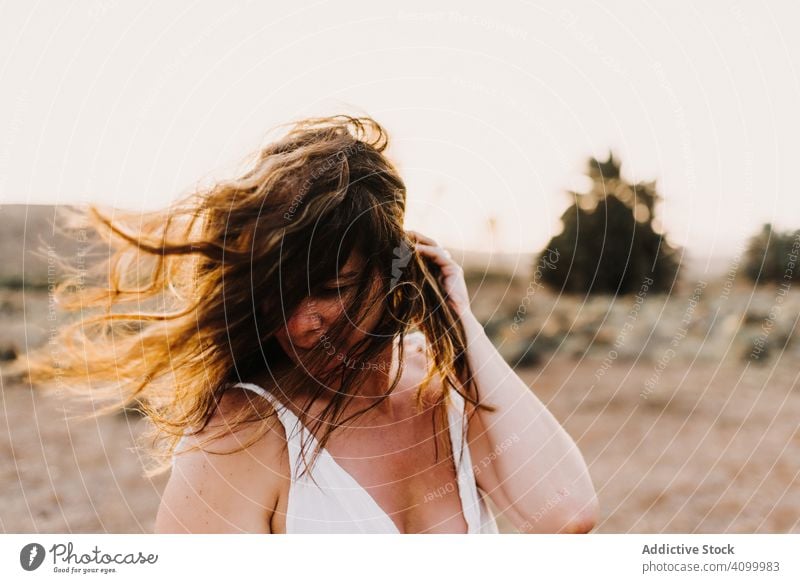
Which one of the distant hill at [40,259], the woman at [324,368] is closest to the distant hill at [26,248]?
the distant hill at [40,259]

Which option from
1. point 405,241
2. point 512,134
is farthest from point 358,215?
point 512,134

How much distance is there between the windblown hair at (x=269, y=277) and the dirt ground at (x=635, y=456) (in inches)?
98.8

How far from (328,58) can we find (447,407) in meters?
0.84

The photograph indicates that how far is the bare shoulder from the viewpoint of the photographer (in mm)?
1175

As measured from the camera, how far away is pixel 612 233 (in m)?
8.06

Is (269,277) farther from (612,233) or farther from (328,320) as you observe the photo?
(612,233)

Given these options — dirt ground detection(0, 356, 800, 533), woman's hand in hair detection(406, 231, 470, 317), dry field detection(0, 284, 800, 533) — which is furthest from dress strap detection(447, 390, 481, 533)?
dirt ground detection(0, 356, 800, 533)

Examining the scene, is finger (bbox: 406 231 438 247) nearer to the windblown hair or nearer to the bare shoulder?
the windblown hair

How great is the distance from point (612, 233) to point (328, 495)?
7.31 m

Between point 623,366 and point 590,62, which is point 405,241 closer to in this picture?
point 590,62

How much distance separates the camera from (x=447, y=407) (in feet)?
4.64

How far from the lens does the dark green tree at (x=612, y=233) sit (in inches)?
310

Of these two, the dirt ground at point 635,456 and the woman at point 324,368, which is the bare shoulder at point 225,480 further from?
the dirt ground at point 635,456

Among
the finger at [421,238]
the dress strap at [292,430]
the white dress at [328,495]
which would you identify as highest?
the finger at [421,238]
